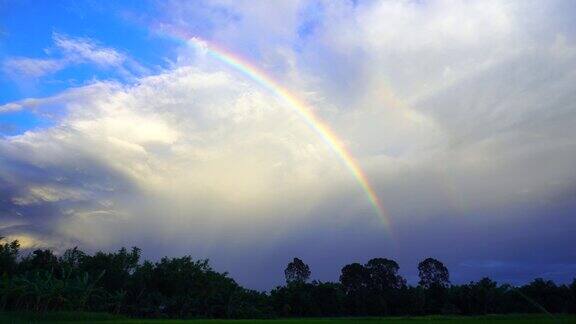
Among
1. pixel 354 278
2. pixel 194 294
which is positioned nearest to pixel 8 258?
pixel 194 294

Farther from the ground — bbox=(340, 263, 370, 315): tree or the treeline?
bbox=(340, 263, 370, 315): tree

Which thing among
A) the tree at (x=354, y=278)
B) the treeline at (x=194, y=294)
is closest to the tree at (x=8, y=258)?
the treeline at (x=194, y=294)

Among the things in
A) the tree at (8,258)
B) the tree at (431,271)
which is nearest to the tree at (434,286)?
the tree at (431,271)

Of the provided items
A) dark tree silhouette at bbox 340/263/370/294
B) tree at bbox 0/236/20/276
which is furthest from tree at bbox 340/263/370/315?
tree at bbox 0/236/20/276

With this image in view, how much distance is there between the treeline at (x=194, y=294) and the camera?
58469 mm

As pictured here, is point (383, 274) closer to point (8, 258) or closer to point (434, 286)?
point (434, 286)

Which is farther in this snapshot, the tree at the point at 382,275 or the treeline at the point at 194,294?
the tree at the point at 382,275

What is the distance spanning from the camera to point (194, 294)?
70062mm

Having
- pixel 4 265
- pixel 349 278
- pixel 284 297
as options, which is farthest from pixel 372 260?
pixel 4 265

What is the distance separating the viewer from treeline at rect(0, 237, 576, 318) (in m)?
58.5

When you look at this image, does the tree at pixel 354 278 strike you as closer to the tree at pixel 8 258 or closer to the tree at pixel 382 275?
the tree at pixel 382 275

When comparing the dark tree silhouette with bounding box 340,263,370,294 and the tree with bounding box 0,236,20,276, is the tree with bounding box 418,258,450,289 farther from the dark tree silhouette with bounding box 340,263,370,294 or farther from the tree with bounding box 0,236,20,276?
the tree with bounding box 0,236,20,276

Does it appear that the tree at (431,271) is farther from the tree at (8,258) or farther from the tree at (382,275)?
the tree at (8,258)

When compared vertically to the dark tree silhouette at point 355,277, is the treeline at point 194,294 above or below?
below
